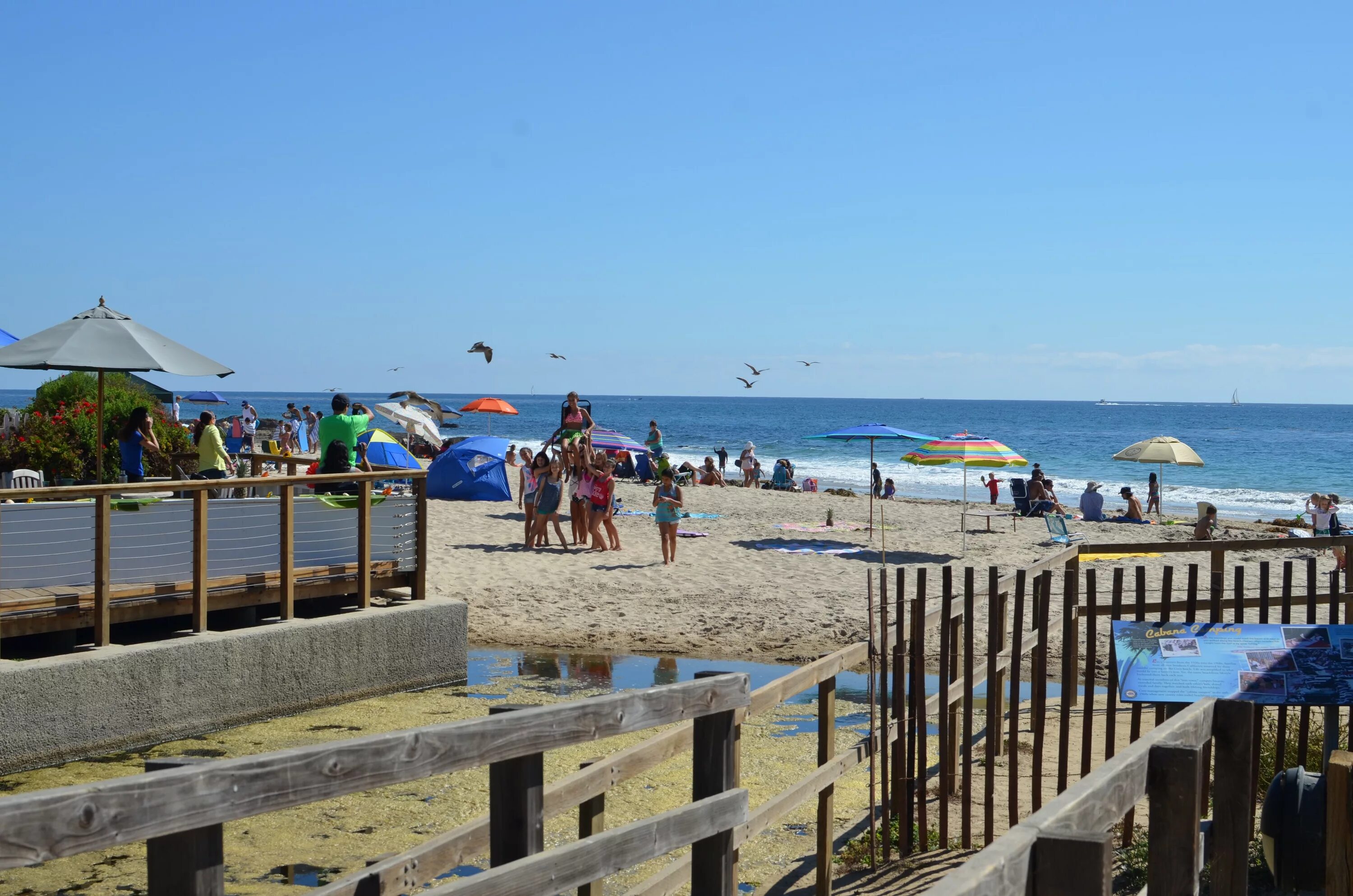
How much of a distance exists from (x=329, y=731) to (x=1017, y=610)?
5670 millimetres

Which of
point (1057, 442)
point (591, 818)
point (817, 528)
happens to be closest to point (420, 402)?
point (817, 528)

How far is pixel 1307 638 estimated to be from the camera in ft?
14.3

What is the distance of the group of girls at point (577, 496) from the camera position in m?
17.2

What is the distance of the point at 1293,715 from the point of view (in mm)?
6652

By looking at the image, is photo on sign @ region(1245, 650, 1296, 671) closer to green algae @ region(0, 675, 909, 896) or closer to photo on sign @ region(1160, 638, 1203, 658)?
photo on sign @ region(1160, 638, 1203, 658)

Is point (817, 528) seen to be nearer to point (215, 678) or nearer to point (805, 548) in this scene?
point (805, 548)

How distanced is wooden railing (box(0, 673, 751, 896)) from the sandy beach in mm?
4997

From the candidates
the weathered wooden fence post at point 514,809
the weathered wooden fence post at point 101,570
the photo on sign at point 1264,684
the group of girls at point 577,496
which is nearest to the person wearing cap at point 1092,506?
the group of girls at point 577,496

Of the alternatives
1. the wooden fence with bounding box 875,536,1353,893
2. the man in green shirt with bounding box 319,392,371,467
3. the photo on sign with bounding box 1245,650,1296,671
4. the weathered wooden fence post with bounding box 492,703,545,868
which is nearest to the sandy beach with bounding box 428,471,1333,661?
the wooden fence with bounding box 875,536,1353,893

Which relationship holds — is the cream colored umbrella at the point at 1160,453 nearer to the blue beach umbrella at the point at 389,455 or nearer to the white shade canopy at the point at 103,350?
the blue beach umbrella at the point at 389,455

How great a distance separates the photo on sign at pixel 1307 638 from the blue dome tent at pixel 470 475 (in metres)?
20.3

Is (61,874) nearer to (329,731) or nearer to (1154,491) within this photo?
(329,731)

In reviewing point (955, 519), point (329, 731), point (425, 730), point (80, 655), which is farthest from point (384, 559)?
point (955, 519)

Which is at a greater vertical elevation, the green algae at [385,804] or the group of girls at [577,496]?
the group of girls at [577,496]
